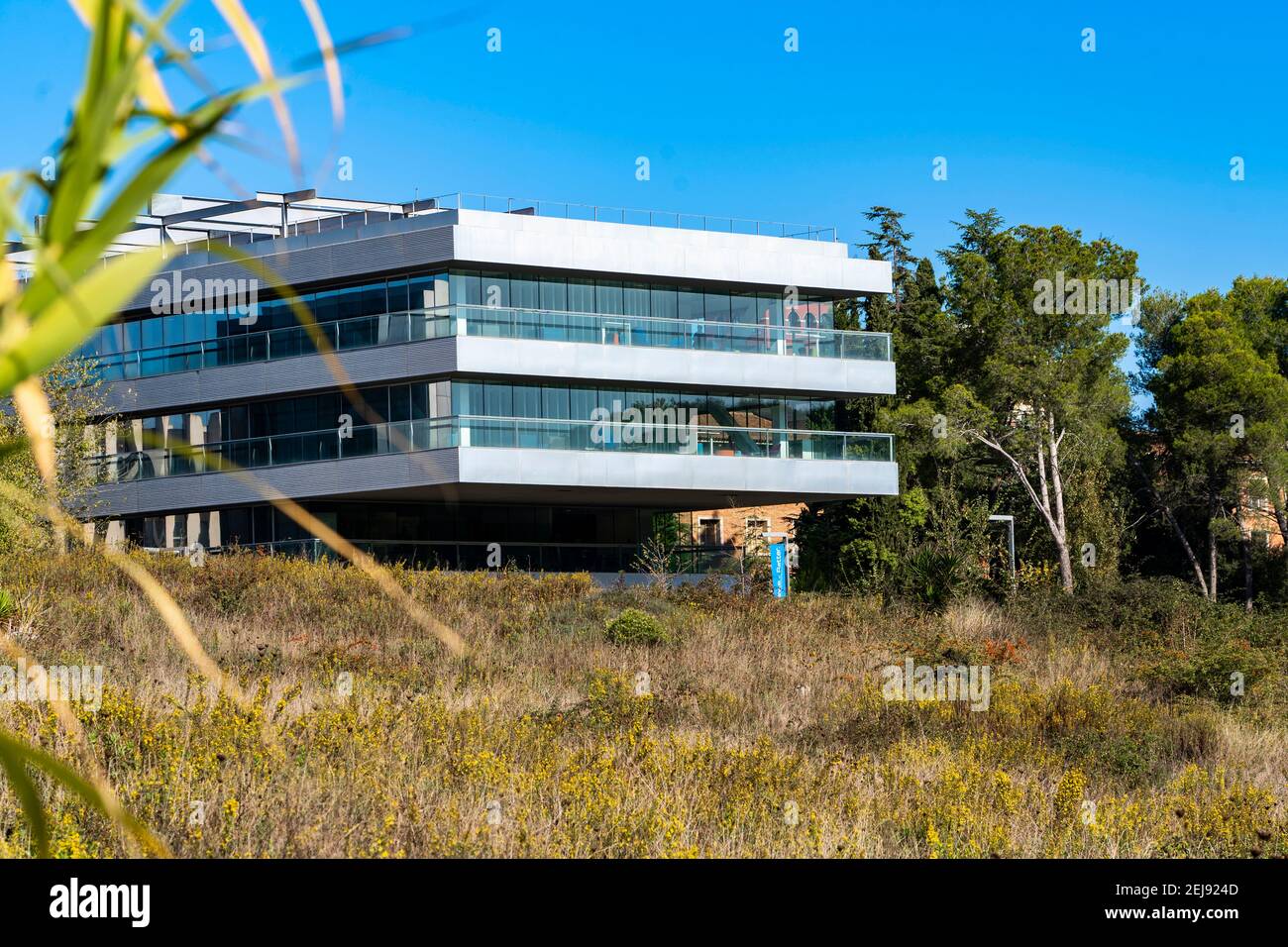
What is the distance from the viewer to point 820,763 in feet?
37.6

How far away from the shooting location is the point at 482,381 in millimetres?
38594

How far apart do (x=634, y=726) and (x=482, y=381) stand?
2776 cm

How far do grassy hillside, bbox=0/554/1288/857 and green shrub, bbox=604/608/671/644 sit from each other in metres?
0.07

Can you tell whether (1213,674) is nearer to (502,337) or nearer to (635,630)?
(635,630)

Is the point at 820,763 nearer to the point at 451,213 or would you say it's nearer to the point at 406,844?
the point at 406,844

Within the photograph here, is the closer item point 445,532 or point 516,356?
point 516,356

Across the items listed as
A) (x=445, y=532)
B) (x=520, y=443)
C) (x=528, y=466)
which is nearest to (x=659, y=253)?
(x=520, y=443)

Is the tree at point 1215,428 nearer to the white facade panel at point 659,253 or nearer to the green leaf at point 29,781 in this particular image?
the white facade panel at point 659,253

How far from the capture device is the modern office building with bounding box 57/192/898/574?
38219 mm

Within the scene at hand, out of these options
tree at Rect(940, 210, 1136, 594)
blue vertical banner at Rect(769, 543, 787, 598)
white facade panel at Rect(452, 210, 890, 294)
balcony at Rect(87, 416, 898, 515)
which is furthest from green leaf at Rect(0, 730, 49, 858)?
tree at Rect(940, 210, 1136, 594)

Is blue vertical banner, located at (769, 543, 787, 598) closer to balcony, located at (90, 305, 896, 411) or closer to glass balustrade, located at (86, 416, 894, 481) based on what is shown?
glass balustrade, located at (86, 416, 894, 481)

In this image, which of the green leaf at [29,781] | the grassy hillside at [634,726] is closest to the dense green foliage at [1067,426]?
the grassy hillside at [634,726]

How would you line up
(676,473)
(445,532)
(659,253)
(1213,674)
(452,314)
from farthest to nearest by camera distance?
(659,253)
(445,532)
(676,473)
(452,314)
(1213,674)

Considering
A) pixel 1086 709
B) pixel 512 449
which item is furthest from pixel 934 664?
→ pixel 512 449
